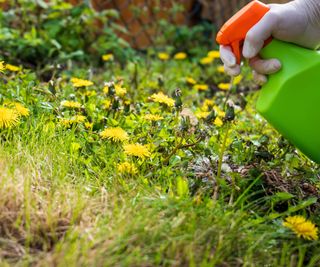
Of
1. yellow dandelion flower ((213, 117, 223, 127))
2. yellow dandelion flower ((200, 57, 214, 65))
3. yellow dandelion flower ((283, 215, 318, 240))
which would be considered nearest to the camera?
→ yellow dandelion flower ((283, 215, 318, 240))

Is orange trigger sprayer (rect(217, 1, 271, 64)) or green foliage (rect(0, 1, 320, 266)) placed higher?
orange trigger sprayer (rect(217, 1, 271, 64))

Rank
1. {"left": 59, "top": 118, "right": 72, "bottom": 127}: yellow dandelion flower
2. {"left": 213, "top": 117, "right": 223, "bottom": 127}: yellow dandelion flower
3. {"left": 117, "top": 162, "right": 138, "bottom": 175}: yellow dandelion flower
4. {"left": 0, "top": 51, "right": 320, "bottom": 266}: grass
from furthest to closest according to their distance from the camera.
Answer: {"left": 213, "top": 117, "right": 223, "bottom": 127}: yellow dandelion flower < {"left": 59, "top": 118, "right": 72, "bottom": 127}: yellow dandelion flower < {"left": 117, "top": 162, "right": 138, "bottom": 175}: yellow dandelion flower < {"left": 0, "top": 51, "right": 320, "bottom": 266}: grass

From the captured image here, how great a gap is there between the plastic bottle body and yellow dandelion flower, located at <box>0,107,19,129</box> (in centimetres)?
63

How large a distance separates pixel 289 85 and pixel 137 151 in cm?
41

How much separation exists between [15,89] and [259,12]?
2.91 feet

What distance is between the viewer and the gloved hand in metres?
1.49

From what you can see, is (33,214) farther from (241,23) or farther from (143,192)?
(241,23)

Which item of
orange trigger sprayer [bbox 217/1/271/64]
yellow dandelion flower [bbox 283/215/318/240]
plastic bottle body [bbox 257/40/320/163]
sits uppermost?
orange trigger sprayer [bbox 217/1/271/64]

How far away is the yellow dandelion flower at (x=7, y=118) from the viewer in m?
1.55

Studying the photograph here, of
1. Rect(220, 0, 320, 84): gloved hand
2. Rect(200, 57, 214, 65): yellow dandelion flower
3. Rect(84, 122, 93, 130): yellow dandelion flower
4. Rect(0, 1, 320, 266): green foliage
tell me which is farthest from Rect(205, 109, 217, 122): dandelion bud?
Rect(200, 57, 214, 65): yellow dandelion flower

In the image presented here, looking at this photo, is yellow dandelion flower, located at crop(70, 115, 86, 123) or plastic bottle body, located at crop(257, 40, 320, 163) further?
yellow dandelion flower, located at crop(70, 115, 86, 123)

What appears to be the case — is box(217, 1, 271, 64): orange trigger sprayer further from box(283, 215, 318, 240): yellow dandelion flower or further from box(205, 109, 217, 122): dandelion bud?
box(283, 215, 318, 240): yellow dandelion flower

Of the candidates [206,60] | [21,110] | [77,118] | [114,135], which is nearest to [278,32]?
[114,135]

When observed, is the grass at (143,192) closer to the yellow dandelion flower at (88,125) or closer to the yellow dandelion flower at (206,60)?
the yellow dandelion flower at (88,125)
